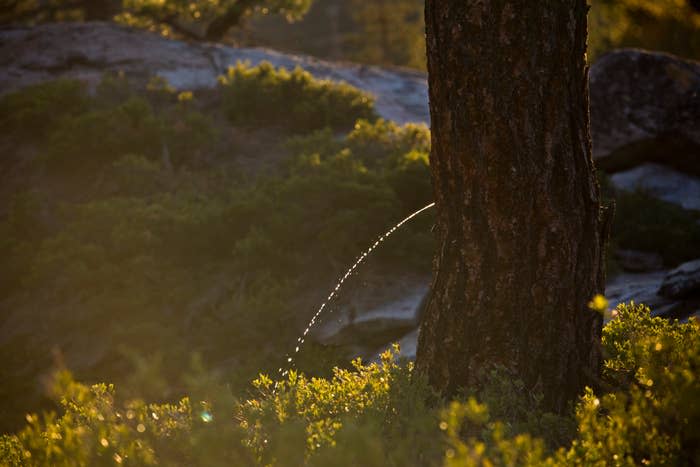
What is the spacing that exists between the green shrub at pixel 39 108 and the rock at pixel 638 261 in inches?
303

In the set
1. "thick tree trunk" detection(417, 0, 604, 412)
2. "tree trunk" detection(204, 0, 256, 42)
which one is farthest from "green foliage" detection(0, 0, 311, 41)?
"thick tree trunk" detection(417, 0, 604, 412)

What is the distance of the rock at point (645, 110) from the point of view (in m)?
10.4

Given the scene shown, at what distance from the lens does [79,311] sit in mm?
8211

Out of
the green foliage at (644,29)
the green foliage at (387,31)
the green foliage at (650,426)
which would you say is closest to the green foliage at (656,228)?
the green foliage at (644,29)

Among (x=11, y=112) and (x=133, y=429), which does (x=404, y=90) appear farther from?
(x=133, y=429)

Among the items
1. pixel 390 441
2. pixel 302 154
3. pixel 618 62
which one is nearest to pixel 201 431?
pixel 390 441

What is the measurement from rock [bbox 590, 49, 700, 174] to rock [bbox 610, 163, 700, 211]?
6.5 inches

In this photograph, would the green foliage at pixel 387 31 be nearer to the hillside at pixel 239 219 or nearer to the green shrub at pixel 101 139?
the hillside at pixel 239 219

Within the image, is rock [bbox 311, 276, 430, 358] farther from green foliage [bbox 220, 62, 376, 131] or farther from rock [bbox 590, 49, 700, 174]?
green foliage [bbox 220, 62, 376, 131]

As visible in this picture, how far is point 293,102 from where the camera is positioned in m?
12.4

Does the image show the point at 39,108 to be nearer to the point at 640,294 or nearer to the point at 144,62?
the point at 144,62

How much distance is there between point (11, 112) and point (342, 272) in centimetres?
625

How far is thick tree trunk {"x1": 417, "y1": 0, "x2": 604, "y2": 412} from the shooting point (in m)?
3.99

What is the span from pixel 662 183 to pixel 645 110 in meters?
1.02
